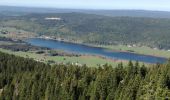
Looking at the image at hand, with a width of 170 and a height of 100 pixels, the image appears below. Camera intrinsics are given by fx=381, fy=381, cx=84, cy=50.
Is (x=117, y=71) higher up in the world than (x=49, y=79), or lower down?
higher up

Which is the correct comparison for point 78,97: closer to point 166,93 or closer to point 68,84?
point 68,84

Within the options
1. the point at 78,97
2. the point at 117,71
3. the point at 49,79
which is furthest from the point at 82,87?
the point at 49,79

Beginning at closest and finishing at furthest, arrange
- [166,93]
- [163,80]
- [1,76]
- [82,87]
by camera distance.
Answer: [166,93] → [163,80] → [82,87] → [1,76]

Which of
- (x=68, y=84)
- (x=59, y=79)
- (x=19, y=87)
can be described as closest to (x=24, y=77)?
(x=19, y=87)

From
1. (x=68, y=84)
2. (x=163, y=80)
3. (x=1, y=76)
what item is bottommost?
(x=1, y=76)

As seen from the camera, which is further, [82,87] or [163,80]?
[82,87]

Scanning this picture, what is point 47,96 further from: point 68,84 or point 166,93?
point 166,93

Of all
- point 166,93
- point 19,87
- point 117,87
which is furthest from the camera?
point 19,87
